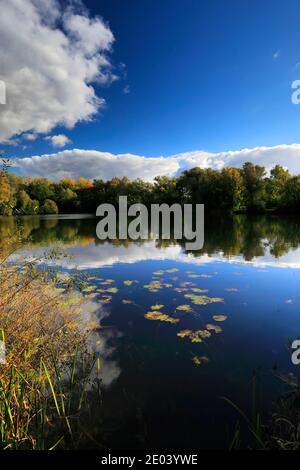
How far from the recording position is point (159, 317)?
23.4 feet

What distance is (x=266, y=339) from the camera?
19.7 ft

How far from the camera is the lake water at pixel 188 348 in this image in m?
3.67

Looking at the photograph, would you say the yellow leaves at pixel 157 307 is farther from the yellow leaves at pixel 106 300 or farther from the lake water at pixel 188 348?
the yellow leaves at pixel 106 300

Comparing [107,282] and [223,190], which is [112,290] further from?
[223,190]

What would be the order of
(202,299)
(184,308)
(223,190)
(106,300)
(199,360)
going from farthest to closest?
(223,190) < (106,300) < (202,299) < (184,308) < (199,360)

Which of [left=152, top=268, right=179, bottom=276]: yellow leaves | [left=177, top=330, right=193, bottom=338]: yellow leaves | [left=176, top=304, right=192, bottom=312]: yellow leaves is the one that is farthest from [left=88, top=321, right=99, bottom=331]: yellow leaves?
[left=152, top=268, right=179, bottom=276]: yellow leaves

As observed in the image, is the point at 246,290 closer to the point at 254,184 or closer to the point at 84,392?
the point at 84,392

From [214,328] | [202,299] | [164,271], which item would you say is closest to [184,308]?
[202,299]

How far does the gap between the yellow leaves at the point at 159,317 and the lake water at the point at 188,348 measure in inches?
1.9

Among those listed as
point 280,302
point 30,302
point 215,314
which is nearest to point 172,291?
point 215,314

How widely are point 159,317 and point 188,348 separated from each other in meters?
1.64

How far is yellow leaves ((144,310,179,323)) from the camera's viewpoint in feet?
22.8

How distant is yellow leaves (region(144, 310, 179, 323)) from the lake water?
0.05 m

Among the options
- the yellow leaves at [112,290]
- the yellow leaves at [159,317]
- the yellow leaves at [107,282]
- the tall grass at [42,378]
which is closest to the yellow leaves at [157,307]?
the yellow leaves at [159,317]
